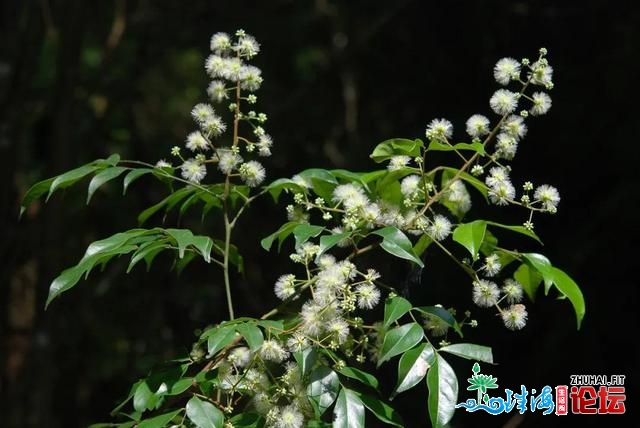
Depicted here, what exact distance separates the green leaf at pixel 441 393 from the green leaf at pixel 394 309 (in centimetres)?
7

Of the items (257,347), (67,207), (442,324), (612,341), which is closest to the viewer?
(257,347)

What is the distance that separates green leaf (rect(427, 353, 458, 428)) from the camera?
33.9 inches

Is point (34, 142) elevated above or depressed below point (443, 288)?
above

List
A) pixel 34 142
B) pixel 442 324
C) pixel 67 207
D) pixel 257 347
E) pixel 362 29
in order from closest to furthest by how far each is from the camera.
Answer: pixel 257 347, pixel 442 324, pixel 67 207, pixel 362 29, pixel 34 142

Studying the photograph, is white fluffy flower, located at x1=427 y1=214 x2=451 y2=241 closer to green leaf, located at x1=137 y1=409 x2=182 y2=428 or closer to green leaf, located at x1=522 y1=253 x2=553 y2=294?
green leaf, located at x1=522 y1=253 x2=553 y2=294

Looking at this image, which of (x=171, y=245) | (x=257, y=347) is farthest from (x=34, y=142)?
(x=257, y=347)

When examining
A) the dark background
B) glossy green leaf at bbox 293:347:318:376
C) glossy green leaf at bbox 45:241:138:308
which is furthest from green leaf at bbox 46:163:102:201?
the dark background

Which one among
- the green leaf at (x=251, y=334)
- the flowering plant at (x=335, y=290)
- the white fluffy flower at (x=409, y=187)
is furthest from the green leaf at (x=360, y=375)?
the white fluffy flower at (x=409, y=187)

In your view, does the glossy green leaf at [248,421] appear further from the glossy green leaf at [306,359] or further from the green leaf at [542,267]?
the green leaf at [542,267]

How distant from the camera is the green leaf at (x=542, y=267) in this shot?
3.03 feet

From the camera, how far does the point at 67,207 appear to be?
3.31m

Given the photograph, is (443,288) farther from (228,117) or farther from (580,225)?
(228,117)

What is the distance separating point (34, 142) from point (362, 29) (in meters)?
1.50

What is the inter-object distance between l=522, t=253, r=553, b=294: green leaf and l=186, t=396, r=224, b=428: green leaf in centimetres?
35
